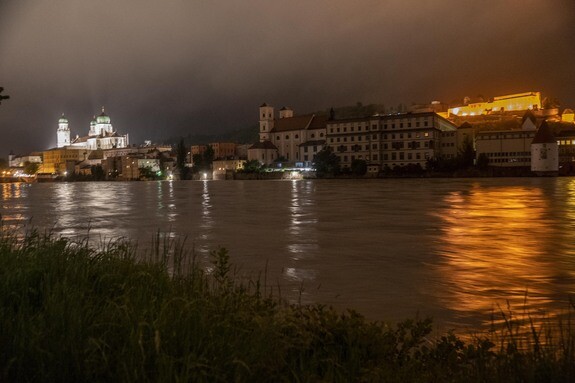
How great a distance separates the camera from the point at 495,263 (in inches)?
519

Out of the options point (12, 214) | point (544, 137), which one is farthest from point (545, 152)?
point (12, 214)

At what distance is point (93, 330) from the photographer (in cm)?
443

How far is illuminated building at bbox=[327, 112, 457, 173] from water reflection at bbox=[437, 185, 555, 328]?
250 feet

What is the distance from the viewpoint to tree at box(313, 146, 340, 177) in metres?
108

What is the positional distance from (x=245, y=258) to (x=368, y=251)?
3612 millimetres

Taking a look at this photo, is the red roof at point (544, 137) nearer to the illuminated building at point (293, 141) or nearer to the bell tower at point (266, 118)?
the illuminated building at point (293, 141)

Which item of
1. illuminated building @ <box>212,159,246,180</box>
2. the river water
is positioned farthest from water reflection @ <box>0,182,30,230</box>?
illuminated building @ <box>212,159,246,180</box>

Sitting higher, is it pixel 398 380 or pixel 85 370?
pixel 85 370

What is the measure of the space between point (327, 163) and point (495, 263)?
3761 inches

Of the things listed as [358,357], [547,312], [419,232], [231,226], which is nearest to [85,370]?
[358,357]

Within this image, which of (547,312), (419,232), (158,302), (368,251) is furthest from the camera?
(419,232)

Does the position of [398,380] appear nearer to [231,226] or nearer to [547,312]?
[547,312]

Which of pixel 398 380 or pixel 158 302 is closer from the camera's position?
pixel 398 380

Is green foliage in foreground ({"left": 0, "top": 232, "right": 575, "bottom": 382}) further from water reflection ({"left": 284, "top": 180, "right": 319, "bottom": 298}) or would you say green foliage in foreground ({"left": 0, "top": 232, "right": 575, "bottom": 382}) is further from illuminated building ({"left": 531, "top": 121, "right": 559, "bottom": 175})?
illuminated building ({"left": 531, "top": 121, "right": 559, "bottom": 175})
